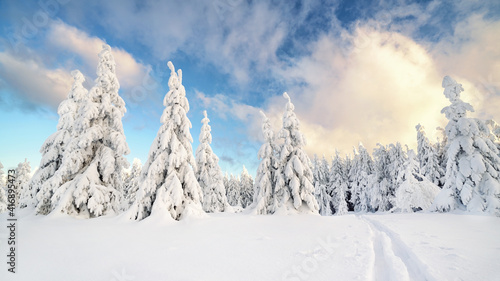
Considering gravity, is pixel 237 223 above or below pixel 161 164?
below

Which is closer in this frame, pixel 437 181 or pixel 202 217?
pixel 202 217

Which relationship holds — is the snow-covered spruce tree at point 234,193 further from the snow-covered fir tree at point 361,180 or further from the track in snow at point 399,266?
the track in snow at point 399,266

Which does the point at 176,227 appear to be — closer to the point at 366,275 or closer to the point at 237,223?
the point at 237,223

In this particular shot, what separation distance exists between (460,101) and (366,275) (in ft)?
68.0

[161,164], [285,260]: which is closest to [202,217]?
[161,164]

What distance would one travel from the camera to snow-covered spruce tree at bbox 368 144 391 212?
37906 mm

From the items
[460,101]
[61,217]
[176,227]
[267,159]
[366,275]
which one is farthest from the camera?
[267,159]

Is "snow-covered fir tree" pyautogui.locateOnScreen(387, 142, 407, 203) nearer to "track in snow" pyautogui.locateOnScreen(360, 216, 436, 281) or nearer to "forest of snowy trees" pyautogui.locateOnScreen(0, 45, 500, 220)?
"forest of snowy trees" pyautogui.locateOnScreen(0, 45, 500, 220)

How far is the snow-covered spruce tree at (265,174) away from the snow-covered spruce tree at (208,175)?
282 inches

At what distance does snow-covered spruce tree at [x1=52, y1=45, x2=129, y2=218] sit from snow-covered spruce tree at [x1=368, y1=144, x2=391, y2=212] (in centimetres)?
4117

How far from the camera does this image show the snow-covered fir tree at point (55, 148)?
47.0 ft

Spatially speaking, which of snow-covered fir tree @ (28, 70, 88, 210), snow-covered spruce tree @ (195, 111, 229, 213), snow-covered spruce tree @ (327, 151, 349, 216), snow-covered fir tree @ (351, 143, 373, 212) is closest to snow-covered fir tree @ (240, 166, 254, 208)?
snow-covered spruce tree @ (327, 151, 349, 216)

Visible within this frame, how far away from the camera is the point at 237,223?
12141 mm

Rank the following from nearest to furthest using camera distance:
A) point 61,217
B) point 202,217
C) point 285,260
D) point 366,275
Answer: point 366,275, point 285,260, point 61,217, point 202,217
